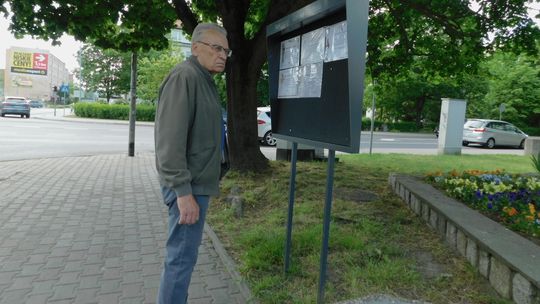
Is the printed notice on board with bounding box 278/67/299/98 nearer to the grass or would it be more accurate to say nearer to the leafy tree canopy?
the grass

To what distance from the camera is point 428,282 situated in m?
3.66

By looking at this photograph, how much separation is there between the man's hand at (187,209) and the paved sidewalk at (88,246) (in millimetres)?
1110

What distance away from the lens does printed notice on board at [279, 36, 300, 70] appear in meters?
3.51

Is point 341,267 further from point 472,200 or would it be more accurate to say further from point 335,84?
point 472,200

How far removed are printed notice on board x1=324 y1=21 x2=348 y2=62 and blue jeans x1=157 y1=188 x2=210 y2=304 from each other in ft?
4.04

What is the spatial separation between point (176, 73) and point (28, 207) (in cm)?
480

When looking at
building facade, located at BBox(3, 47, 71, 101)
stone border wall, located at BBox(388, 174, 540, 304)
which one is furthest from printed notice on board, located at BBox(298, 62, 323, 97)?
building facade, located at BBox(3, 47, 71, 101)

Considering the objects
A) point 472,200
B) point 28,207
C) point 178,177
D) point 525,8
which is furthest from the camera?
point 525,8

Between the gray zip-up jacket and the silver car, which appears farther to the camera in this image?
the silver car

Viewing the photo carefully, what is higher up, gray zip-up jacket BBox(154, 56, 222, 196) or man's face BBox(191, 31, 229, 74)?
man's face BBox(191, 31, 229, 74)

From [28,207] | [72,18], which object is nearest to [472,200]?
[28,207]

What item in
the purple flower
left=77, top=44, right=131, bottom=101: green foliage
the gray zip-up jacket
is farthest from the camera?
left=77, top=44, right=131, bottom=101: green foliage

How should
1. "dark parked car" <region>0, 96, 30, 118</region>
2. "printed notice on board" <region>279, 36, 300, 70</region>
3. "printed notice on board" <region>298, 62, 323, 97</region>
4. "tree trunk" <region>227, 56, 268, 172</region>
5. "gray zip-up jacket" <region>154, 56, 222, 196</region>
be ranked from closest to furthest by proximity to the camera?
1. "gray zip-up jacket" <region>154, 56, 222, 196</region>
2. "printed notice on board" <region>298, 62, 323, 97</region>
3. "printed notice on board" <region>279, 36, 300, 70</region>
4. "tree trunk" <region>227, 56, 268, 172</region>
5. "dark parked car" <region>0, 96, 30, 118</region>

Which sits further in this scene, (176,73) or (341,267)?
(341,267)
